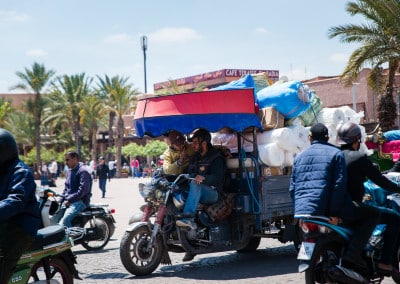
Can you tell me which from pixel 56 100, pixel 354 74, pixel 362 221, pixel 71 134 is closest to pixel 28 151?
pixel 71 134

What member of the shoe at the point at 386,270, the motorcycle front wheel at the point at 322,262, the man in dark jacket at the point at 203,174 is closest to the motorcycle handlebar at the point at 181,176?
the man in dark jacket at the point at 203,174

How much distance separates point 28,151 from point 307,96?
221 feet

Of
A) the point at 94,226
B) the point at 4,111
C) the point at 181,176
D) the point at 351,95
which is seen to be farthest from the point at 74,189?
the point at 4,111

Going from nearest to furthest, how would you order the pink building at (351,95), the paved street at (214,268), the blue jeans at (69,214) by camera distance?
the paved street at (214,268), the blue jeans at (69,214), the pink building at (351,95)

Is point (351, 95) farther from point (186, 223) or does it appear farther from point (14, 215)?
point (14, 215)

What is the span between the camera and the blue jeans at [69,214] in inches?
415

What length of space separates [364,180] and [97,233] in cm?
608

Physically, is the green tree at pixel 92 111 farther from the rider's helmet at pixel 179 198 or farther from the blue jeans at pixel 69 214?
the rider's helmet at pixel 179 198

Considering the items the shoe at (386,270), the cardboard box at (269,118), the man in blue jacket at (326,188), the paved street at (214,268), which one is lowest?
the paved street at (214,268)

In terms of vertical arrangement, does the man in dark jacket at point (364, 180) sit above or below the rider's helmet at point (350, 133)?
below

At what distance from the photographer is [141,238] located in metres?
8.42

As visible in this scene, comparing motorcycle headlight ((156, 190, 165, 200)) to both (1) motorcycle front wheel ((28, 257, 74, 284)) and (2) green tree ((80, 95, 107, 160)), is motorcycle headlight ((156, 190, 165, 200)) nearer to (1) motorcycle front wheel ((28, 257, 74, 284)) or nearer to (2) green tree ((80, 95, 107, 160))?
(1) motorcycle front wheel ((28, 257, 74, 284))

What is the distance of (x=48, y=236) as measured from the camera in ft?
18.5

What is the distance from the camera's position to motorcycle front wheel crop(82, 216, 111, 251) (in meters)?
11.1
